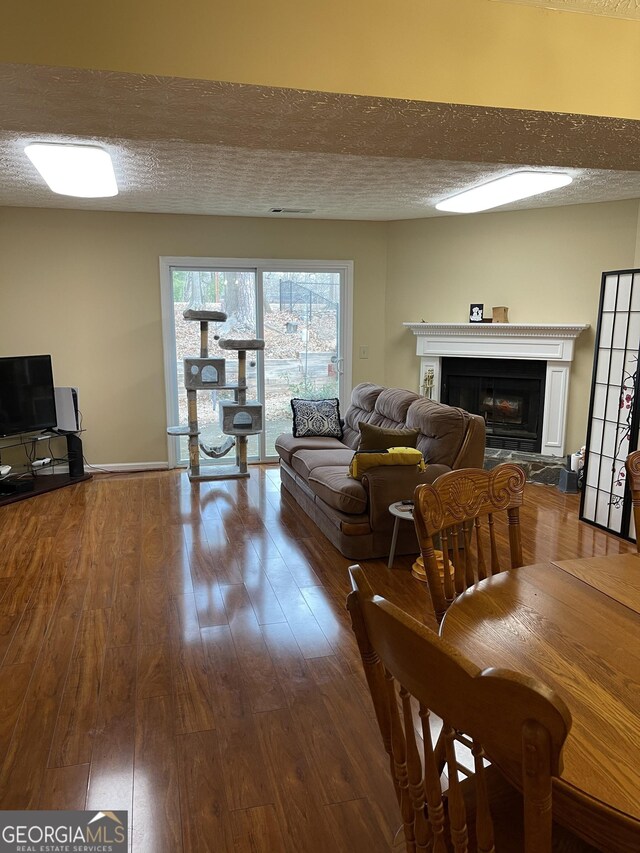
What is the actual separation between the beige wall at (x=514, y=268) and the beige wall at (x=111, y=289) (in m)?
0.78

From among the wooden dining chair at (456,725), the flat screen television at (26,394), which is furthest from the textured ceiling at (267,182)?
the wooden dining chair at (456,725)

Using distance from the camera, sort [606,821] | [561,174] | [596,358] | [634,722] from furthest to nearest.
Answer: [596,358]
[561,174]
[634,722]
[606,821]

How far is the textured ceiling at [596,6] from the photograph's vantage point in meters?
1.94

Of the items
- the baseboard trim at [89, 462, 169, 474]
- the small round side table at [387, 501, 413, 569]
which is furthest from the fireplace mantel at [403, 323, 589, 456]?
the baseboard trim at [89, 462, 169, 474]

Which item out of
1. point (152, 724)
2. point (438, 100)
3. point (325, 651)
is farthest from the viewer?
A: point (325, 651)

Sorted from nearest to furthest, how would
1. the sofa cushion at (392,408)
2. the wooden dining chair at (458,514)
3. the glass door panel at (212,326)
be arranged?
the wooden dining chair at (458,514), the sofa cushion at (392,408), the glass door panel at (212,326)

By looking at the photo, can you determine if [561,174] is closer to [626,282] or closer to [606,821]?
[626,282]

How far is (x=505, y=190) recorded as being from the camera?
4586 mm

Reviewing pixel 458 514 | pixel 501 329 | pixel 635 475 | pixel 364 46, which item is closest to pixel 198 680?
pixel 458 514

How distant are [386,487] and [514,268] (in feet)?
10.5

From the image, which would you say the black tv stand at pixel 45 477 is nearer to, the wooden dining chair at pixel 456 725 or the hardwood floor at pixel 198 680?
the hardwood floor at pixel 198 680

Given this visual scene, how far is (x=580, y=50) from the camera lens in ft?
6.83

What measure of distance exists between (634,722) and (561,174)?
400cm

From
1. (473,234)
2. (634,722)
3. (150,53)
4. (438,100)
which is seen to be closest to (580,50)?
(438,100)
